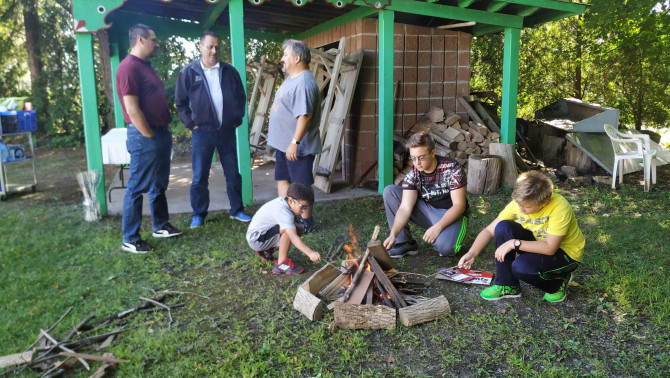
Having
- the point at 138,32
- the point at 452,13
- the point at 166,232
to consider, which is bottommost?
the point at 166,232

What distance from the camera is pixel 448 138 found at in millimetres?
7461

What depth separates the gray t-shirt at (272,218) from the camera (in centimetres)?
372

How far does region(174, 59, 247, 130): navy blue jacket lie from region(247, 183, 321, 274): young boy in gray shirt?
1556 mm

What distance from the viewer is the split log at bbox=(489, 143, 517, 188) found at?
7137mm

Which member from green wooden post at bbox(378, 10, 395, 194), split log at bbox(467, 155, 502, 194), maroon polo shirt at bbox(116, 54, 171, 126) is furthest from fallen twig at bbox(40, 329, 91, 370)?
split log at bbox(467, 155, 502, 194)

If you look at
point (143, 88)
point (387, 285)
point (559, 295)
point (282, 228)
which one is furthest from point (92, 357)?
point (559, 295)

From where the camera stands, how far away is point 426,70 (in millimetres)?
7848

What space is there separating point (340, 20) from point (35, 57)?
39.9 feet

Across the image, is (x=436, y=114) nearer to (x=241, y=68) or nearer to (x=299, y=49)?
(x=241, y=68)

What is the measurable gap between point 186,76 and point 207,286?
2.25m

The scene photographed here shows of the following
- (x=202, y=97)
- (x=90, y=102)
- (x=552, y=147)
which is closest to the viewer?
(x=202, y=97)

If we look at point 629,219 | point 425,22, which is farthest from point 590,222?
point 425,22

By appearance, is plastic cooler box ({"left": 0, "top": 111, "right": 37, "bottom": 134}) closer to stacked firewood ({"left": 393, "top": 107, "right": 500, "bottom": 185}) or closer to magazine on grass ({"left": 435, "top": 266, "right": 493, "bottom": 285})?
stacked firewood ({"left": 393, "top": 107, "right": 500, "bottom": 185})

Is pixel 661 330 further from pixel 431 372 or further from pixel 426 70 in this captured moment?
pixel 426 70
